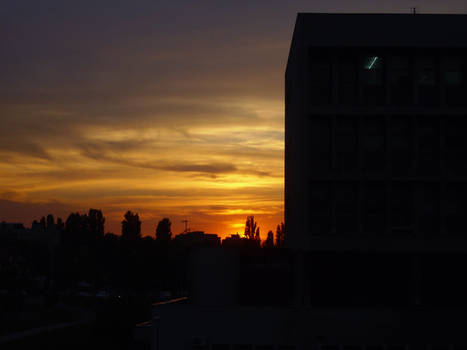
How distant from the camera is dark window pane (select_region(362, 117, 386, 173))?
3638 cm

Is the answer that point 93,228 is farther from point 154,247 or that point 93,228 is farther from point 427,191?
point 427,191

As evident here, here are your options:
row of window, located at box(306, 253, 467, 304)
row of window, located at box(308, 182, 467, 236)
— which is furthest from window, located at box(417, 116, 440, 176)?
row of window, located at box(306, 253, 467, 304)

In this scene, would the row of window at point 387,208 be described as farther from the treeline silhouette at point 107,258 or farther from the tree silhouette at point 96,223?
the tree silhouette at point 96,223

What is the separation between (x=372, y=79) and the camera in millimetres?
36719

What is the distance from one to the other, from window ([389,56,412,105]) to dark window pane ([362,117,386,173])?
5.59ft

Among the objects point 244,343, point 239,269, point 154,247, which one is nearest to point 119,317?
point 239,269

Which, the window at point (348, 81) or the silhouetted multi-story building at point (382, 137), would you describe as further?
the window at point (348, 81)

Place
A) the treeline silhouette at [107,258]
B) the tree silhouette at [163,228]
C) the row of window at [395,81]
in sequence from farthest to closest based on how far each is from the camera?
the tree silhouette at [163,228] < the treeline silhouette at [107,258] < the row of window at [395,81]

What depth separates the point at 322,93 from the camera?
121 ft

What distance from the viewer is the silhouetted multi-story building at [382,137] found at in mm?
35719

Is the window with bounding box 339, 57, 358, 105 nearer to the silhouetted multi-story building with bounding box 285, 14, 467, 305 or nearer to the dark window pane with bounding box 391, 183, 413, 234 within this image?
the silhouetted multi-story building with bounding box 285, 14, 467, 305

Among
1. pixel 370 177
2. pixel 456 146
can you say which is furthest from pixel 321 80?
→ pixel 456 146

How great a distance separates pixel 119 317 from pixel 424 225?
98.9 feet

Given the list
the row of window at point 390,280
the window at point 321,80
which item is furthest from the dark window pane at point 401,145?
the row of window at point 390,280
